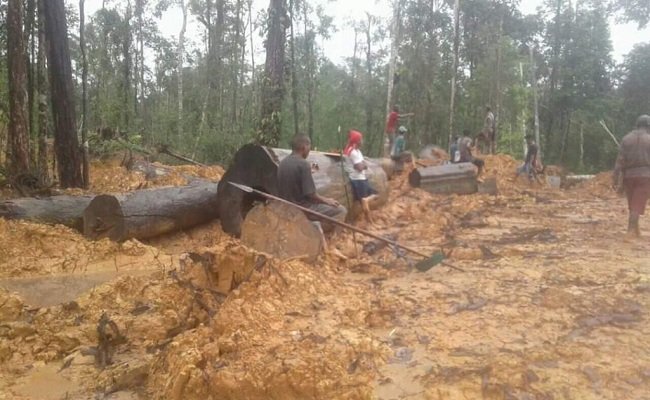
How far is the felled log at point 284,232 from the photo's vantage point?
18.7ft

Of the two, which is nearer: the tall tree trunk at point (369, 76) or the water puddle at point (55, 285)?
the water puddle at point (55, 285)

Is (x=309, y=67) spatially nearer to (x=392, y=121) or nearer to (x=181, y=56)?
(x=181, y=56)

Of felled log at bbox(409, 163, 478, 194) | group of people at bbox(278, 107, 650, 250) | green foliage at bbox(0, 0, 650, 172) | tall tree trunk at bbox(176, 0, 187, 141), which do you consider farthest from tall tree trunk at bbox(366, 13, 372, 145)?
group of people at bbox(278, 107, 650, 250)

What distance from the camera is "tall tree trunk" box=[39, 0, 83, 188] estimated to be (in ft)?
32.0

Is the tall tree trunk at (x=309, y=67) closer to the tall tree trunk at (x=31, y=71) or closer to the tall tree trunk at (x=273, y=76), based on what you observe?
the tall tree trunk at (x=273, y=76)

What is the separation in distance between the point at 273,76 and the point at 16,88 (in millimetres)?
4953

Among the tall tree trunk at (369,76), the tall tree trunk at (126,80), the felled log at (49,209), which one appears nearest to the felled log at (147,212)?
the felled log at (49,209)

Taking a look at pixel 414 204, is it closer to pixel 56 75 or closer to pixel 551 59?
pixel 56 75

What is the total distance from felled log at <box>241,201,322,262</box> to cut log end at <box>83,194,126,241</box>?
2517 mm

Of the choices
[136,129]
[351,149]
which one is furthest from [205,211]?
[136,129]

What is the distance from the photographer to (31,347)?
4.02 metres

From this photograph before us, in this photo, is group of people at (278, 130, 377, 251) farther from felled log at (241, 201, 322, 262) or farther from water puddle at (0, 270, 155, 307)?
water puddle at (0, 270, 155, 307)

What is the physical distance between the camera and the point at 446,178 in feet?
41.8

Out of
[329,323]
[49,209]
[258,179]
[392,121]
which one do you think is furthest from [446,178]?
[329,323]
